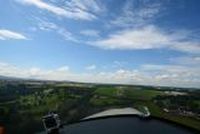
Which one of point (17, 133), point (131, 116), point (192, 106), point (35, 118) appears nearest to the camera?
point (17, 133)

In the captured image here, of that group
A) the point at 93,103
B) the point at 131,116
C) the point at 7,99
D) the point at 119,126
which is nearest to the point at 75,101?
the point at 93,103

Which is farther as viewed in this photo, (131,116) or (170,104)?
(170,104)

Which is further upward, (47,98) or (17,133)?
(47,98)

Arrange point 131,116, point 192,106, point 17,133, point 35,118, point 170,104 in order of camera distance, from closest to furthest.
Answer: point 17,133
point 131,116
point 35,118
point 192,106
point 170,104

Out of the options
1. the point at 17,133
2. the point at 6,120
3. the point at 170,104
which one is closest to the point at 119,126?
the point at 17,133

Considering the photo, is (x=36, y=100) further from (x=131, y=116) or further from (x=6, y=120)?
(x=131, y=116)

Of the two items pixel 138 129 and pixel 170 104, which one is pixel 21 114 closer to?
pixel 138 129
